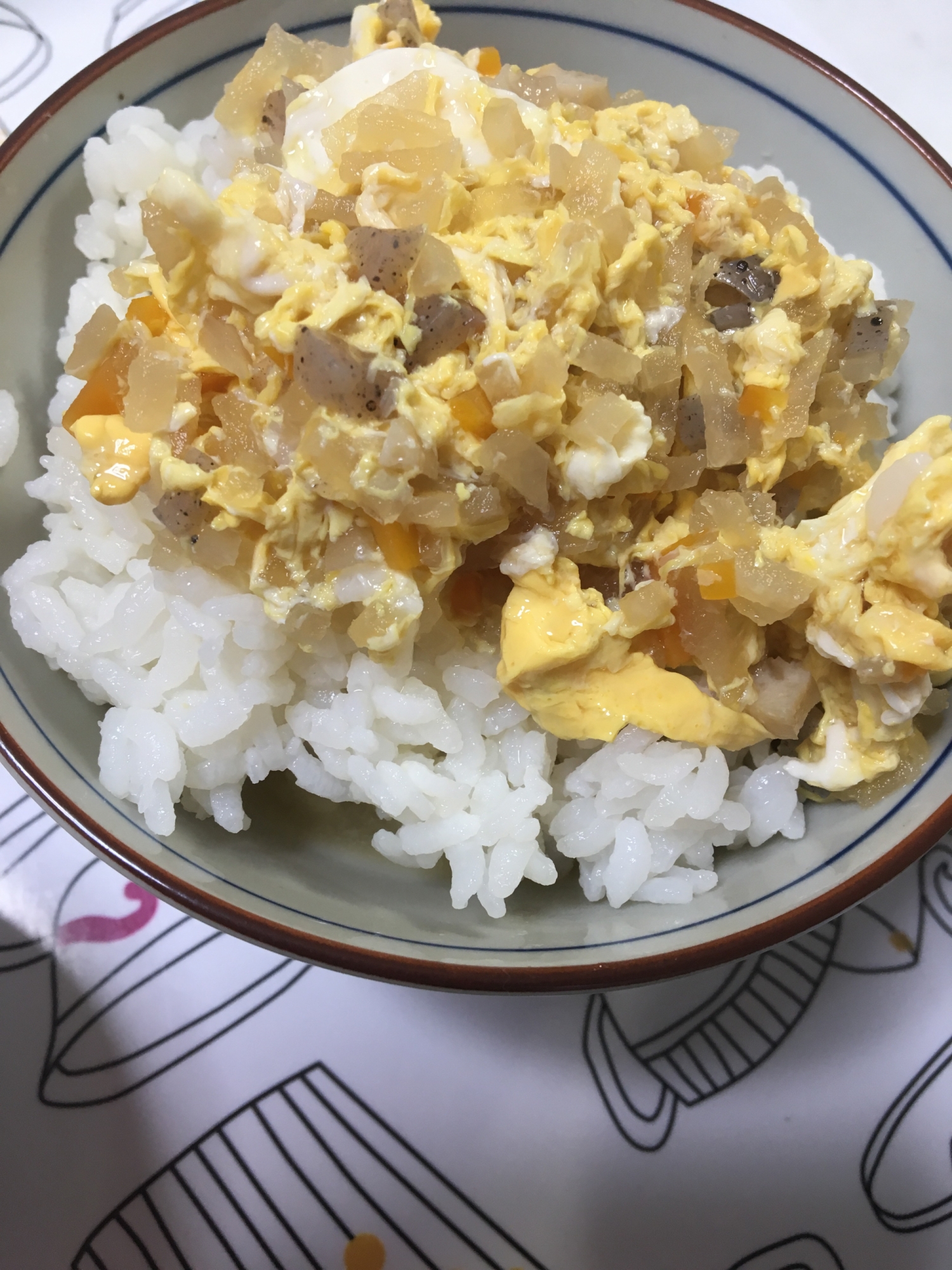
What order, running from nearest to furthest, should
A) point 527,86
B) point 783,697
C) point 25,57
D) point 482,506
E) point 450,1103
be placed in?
point 482,506 < point 783,697 < point 450,1103 < point 527,86 < point 25,57

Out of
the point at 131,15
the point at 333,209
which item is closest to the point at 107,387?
the point at 333,209

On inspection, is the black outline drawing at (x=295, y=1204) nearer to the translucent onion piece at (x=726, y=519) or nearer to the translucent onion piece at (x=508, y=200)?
the translucent onion piece at (x=726, y=519)

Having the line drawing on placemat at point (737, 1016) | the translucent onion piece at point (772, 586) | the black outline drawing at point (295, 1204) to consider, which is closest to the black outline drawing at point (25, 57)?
the translucent onion piece at point (772, 586)

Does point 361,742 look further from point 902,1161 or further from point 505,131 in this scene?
point 902,1161

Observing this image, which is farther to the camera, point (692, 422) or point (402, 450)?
point (692, 422)

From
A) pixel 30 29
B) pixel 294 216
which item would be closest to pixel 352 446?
pixel 294 216
